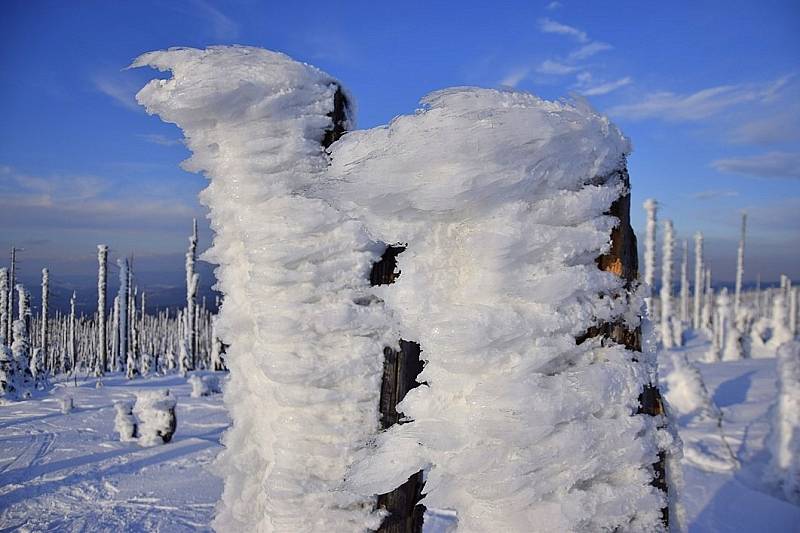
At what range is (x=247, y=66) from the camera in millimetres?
2453

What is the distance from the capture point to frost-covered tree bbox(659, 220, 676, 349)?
3117 centimetres

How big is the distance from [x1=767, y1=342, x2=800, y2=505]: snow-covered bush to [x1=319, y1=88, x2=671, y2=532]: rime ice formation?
8.95 m

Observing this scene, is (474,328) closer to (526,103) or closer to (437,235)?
(437,235)

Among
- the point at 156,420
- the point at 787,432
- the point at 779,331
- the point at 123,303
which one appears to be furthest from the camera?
the point at 123,303

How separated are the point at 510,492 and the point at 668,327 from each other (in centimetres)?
3473

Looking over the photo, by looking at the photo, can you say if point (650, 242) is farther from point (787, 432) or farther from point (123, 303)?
point (123, 303)

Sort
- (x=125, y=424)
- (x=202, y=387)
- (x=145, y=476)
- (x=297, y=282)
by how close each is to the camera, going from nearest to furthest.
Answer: (x=297, y=282)
(x=145, y=476)
(x=125, y=424)
(x=202, y=387)

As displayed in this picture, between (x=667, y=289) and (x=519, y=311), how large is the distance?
113ft

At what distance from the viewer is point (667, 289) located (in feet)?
104

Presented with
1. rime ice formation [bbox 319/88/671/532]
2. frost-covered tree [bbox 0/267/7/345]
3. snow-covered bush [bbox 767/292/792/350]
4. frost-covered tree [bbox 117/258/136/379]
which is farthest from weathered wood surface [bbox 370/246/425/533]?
frost-covered tree [bbox 117/258/136/379]

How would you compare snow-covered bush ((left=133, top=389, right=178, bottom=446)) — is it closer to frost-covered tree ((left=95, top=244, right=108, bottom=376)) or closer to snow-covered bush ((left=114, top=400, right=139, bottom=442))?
snow-covered bush ((left=114, top=400, right=139, bottom=442))

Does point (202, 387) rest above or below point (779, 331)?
below

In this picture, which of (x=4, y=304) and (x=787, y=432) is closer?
(x=787, y=432)

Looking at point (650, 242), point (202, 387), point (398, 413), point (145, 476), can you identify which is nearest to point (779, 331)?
point (650, 242)
